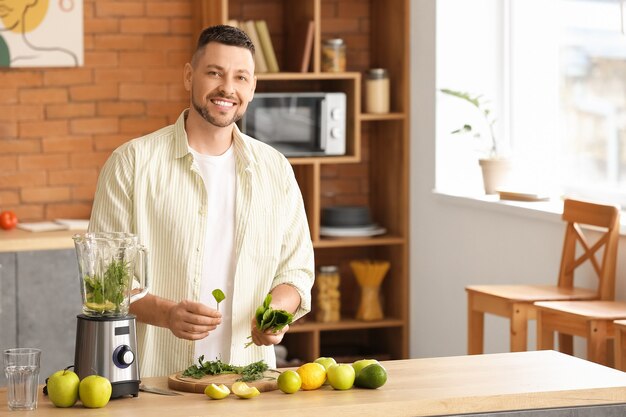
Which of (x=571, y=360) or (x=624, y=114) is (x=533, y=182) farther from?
(x=571, y=360)

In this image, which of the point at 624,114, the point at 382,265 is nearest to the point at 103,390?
the point at 624,114

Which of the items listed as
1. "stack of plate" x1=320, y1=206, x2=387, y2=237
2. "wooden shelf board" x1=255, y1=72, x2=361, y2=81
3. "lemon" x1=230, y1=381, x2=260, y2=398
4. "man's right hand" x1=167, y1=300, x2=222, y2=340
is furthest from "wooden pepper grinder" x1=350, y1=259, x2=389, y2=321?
Answer: "lemon" x1=230, y1=381, x2=260, y2=398

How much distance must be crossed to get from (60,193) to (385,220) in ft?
5.47

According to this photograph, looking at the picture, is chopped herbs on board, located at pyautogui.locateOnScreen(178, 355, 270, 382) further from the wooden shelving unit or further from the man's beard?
the wooden shelving unit

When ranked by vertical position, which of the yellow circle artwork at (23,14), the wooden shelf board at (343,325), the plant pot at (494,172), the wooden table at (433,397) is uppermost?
the yellow circle artwork at (23,14)

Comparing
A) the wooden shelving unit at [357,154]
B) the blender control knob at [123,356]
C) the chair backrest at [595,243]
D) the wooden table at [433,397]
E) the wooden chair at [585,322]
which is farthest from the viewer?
the wooden shelving unit at [357,154]

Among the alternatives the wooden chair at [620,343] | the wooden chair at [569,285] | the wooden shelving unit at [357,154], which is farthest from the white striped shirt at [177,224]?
the wooden shelving unit at [357,154]

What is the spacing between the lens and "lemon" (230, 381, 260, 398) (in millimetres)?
2398

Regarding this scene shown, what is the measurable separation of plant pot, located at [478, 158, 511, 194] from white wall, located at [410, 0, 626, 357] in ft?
0.47

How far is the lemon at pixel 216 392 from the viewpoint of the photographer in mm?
2393

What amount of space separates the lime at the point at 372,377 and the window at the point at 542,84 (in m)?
2.71

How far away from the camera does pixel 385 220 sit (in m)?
6.00

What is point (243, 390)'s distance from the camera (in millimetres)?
2404

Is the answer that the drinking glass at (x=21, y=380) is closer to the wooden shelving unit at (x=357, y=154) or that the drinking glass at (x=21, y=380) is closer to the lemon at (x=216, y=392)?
the lemon at (x=216, y=392)
